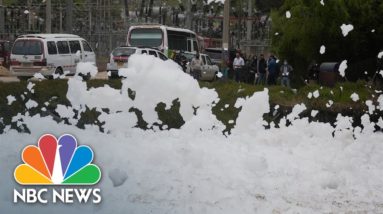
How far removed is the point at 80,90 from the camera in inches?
405

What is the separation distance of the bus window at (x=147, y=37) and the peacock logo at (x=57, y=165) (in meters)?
22.8

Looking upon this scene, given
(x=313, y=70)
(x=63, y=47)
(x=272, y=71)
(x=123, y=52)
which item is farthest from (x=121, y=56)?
(x=313, y=70)

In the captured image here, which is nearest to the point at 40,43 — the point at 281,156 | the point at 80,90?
the point at 80,90

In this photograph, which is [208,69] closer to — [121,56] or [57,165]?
[121,56]

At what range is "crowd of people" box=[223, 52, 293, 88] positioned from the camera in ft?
64.8

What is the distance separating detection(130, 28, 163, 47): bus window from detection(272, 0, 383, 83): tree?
10.3m

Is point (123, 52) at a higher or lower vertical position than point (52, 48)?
lower

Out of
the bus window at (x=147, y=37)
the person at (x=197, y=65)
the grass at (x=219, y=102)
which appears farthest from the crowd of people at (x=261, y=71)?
the grass at (x=219, y=102)

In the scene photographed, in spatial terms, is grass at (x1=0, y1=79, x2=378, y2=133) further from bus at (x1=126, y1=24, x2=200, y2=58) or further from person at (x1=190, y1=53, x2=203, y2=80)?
bus at (x1=126, y1=24, x2=200, y2=58)

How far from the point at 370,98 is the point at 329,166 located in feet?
9.92

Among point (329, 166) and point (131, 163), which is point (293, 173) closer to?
point (329, 166)

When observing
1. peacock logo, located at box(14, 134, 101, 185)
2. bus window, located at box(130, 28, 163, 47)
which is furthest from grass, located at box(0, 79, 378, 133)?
bus window, located at box(130, 28, 163, 47)

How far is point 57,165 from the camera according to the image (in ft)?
20.2

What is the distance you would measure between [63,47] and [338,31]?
32.2ft
